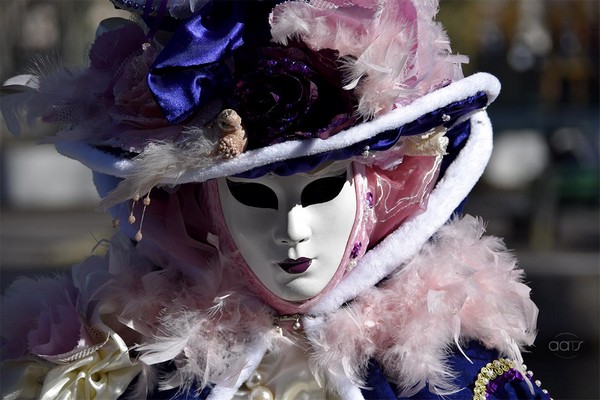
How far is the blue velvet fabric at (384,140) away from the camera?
1572mm

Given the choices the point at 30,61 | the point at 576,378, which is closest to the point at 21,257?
the point at 576,378

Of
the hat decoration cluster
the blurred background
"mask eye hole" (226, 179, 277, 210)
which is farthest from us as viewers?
the blurred background

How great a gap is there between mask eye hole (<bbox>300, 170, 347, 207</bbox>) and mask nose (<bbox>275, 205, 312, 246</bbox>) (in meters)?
0.03

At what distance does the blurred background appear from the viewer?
19.7 feet

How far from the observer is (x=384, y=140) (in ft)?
5.25

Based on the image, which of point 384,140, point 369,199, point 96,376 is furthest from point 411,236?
point 96,376

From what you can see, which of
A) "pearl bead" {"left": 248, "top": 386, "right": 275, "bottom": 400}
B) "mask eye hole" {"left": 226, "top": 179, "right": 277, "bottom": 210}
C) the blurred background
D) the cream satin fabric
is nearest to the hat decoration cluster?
"mask eye hole" {"left": 226, "top": 179, "right": 277, "bottom": 210}

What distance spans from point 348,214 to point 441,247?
A: 207mm

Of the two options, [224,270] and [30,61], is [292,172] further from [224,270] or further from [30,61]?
[30,61]

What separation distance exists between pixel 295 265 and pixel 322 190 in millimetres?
141

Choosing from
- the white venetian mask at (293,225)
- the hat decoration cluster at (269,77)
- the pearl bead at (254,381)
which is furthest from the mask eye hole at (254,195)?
the pearl bead at (254,381)

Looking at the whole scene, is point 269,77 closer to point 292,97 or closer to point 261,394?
point 292,97

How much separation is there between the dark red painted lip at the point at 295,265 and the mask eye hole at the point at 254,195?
0.10m

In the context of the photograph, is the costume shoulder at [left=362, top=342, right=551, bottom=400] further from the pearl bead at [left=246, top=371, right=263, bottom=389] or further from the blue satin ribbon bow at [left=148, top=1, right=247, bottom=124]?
the blue satin ribbon bow at [left=148, top=1, right=247, bottom=124]
